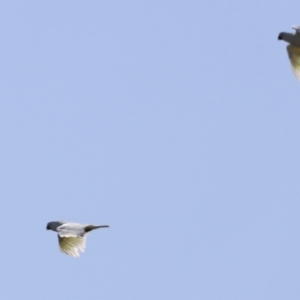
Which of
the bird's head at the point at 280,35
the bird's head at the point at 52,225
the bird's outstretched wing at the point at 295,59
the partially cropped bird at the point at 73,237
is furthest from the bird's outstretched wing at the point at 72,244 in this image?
the bird's head at the point at 280,35

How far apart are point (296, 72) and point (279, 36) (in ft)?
4.06

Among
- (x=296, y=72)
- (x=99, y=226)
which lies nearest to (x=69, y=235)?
(x=99, y=226)

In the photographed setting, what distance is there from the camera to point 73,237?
139 feet

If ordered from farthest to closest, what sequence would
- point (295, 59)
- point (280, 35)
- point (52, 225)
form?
point (52, 225) → point (295, 59) → point (280, 35)

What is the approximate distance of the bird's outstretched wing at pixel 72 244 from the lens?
1656 inches

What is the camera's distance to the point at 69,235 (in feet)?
138

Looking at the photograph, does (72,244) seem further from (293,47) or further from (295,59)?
(293,47)

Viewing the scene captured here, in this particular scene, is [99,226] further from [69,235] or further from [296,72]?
[296,72]

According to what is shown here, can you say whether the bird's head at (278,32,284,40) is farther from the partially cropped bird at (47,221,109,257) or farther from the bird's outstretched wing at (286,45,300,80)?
the partially cropped bird at (47,221,109,257)

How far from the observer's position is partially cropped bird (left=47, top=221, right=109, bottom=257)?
4209 cm

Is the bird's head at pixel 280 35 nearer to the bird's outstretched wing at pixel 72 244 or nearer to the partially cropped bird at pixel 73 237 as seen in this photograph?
the partially cropped bird at pixel 73 237

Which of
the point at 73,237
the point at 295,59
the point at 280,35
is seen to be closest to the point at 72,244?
the point at 73,237

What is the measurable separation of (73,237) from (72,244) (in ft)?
0.71

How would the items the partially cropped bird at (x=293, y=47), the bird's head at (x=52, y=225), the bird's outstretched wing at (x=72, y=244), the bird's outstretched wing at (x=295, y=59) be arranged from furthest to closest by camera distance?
1. the bird's head at (x=52, y=225)
2. the bird's outstretched wing at (x=295, y=59)
3. the bird's outstretched wing at (x=72, y=244)
4. the partially cropped bird at (x=293, y=47)
